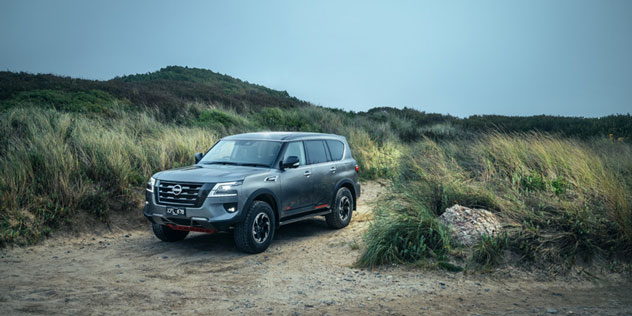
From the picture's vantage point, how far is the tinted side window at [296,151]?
31.9ft

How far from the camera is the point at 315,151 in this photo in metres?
10.5

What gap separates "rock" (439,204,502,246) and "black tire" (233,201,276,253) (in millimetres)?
2949

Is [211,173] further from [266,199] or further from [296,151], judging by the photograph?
[296,151]

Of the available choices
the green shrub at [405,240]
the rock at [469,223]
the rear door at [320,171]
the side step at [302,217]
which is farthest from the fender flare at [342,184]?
the rock at [469,223]

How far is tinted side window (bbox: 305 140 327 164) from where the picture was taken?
10.3 metres

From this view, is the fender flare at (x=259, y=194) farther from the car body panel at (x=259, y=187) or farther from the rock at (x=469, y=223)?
the rock at (x=469, y=223)

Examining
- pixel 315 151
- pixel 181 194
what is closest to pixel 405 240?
pixel 315 151

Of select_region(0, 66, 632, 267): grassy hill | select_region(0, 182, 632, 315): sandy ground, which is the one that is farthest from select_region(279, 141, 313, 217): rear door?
select_region(0, 66, 632, 267): grassy hill

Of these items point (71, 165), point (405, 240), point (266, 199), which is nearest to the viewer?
point (405, 240)

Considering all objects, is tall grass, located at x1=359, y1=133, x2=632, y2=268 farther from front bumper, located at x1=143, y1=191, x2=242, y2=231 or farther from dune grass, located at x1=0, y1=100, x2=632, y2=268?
front bumper, located at x1=143, y1=191, x2=242, y2=231

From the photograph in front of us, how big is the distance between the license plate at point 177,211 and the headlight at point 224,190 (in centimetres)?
56

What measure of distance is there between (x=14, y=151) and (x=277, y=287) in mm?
8243

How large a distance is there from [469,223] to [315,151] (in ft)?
11.7

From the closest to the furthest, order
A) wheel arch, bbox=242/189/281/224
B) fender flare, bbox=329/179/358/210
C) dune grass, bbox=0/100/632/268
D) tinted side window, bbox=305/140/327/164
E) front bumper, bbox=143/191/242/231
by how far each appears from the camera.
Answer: dune grass, bbox=0/100/632/268, front bumper, bbox=143/191/242/231, wheel arch, bbox=242/189/281/224, tinted side window, bbox=305/140/327/164, fender flare, bbox=329/179/358/210
